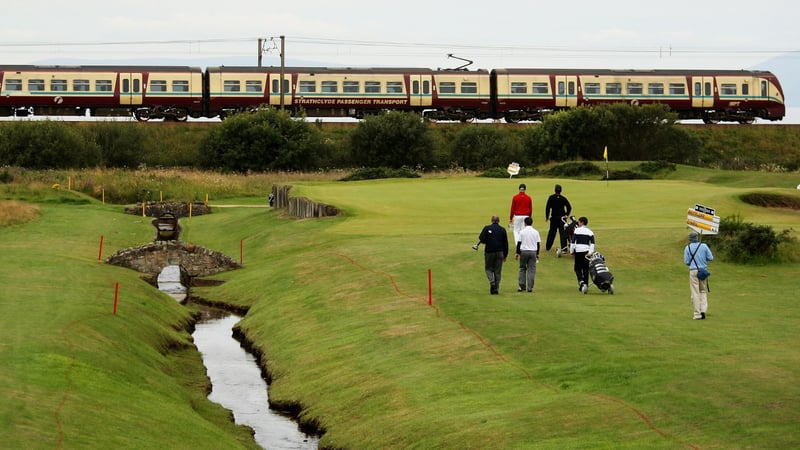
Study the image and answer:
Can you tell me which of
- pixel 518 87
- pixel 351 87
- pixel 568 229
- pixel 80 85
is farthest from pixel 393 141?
pixel 568 229

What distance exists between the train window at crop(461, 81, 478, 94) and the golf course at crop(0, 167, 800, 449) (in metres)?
46.3

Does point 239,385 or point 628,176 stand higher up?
point 628,176

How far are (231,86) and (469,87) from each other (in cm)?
1782

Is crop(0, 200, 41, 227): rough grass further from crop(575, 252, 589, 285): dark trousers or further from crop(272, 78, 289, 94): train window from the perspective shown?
crop(575, 252, 589, 285): dark trousers

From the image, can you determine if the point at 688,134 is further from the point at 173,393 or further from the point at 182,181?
the point at 173,393

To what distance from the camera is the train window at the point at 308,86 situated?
3927 inches

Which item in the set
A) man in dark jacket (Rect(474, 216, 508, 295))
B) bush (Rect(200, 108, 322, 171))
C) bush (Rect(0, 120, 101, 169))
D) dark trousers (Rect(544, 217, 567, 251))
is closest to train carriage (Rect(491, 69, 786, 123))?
bush (Rect(200, 108, 322, 171))

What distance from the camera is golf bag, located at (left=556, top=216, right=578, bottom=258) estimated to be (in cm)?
3841

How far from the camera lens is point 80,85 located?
9550 centimetres

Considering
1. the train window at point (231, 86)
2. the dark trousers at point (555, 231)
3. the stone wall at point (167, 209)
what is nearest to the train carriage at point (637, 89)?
the train window at point (231, 86)

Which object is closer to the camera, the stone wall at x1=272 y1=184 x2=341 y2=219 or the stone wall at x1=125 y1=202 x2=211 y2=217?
the stone wall at x1=272 y1=184 x2=341 y2=219

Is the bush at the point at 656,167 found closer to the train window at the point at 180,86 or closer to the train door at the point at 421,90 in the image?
the train door at the point at 421,90

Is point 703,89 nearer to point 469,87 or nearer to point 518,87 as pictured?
point 518,87

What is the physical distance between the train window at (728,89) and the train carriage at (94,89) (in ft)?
128
